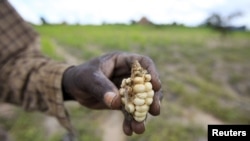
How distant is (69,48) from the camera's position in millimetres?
12234

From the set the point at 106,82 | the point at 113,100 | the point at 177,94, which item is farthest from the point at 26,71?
the point at 177,94

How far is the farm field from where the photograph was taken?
5.49 meters

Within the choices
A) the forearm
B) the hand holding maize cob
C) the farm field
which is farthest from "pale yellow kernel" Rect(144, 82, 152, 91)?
the farm field

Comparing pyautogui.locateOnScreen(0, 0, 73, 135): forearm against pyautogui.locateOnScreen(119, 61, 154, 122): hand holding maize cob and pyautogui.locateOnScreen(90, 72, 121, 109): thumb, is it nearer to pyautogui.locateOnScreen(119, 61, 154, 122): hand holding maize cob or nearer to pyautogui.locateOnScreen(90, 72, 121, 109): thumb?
pyautogui.locateOnScreen(90, 72, 121, 109): thumb

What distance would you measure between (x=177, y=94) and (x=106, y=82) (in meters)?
6.51

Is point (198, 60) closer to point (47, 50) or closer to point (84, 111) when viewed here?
point (47, 50)

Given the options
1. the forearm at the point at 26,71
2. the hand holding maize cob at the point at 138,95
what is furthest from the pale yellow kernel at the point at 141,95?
the forearm at the point at 26,71

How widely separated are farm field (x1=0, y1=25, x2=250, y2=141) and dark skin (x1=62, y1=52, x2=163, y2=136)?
0.90 m

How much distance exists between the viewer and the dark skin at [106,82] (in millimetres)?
1072

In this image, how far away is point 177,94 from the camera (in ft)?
25.0

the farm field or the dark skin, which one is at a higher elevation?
the dark skin

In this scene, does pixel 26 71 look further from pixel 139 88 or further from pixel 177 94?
pixel 177 94

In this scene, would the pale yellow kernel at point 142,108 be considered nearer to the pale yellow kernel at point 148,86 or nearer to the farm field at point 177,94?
the pale yellow kernel at point 148,86

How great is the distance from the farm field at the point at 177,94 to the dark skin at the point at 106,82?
0.90 meters
